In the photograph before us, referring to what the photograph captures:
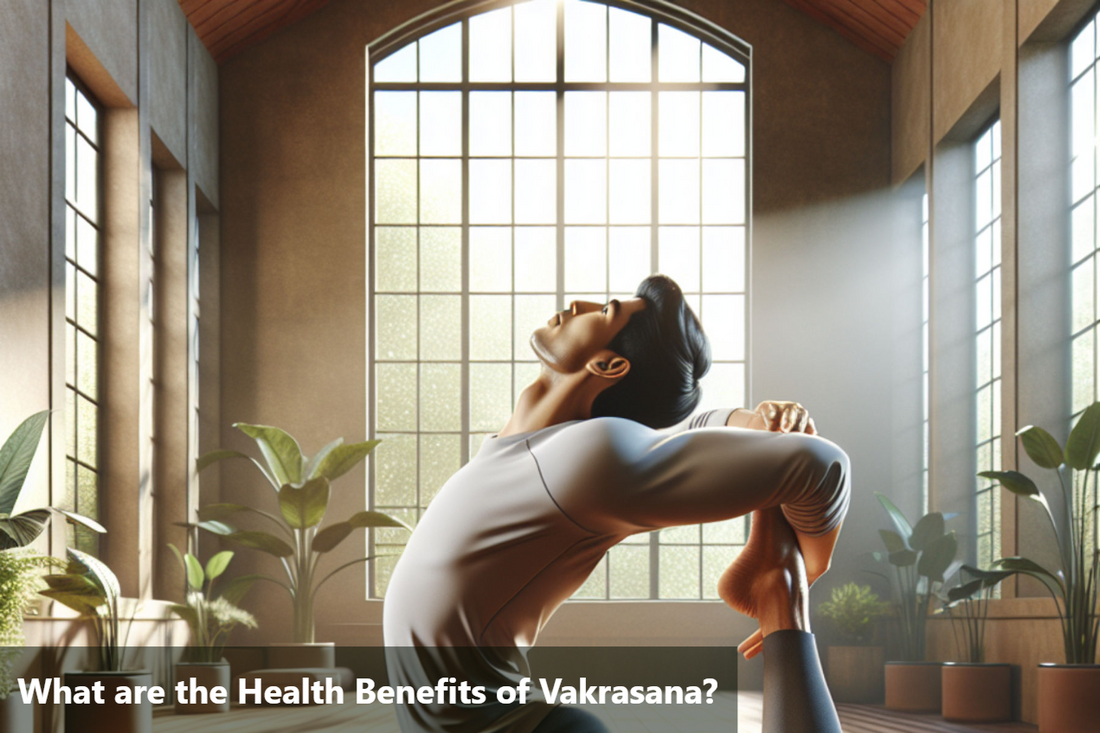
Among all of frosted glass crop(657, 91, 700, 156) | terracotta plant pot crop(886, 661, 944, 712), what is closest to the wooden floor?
terracotta plant pot crop(886, 661, 944, 712)

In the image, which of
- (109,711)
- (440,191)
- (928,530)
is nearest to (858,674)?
(928,530)

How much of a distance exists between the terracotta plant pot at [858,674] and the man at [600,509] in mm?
8956

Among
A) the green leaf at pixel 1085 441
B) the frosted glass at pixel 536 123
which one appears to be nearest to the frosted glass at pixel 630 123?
the frosted glass at pixel 536 123

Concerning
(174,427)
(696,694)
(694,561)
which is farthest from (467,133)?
(696,694)

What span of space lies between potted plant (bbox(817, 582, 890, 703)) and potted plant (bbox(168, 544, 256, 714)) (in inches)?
180

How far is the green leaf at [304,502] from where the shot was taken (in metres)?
8.30

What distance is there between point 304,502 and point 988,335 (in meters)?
5.18

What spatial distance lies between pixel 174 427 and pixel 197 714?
8.21 ft

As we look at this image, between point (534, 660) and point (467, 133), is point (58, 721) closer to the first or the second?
point (534, 660)

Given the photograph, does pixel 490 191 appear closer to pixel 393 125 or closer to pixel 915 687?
pixel 393 125

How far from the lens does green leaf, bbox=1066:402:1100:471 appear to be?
5430 mm

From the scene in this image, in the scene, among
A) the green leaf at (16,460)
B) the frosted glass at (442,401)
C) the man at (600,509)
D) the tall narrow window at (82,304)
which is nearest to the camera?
the man at (600,509)

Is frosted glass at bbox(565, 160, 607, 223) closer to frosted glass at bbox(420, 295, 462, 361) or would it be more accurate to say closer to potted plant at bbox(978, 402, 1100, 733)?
frosted glass at bbox(420, 295, 462, 361)

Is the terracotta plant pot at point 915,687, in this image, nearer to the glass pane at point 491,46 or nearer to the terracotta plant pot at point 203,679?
the terracotta plant pot at point 203,679
